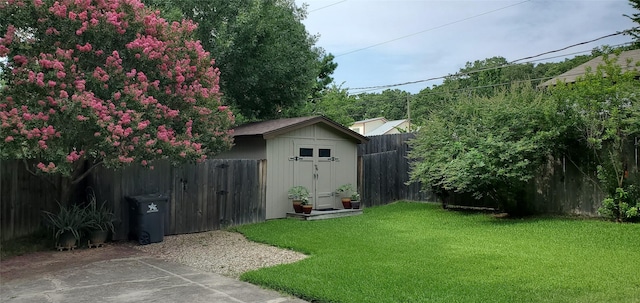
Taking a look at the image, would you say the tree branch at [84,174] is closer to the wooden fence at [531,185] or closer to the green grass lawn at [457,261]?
the green grass lawn at [457,261]

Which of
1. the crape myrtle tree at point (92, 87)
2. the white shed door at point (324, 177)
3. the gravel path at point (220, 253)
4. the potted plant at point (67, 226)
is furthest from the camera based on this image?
the white shed door at point (324, 177)

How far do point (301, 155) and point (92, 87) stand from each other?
17.9 feet

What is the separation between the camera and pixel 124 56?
7934 millimetres

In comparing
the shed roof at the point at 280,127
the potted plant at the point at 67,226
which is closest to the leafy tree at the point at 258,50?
the shed roof at the point at 280,127

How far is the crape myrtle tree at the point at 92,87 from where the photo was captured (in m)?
6.70

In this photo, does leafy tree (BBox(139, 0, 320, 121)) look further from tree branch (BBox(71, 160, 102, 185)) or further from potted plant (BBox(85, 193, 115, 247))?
potted plant (BBox(85, 193, 115, 247))

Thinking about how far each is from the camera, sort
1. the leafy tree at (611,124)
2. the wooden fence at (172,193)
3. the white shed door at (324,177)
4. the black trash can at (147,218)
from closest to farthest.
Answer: the wooden fence at (172,193)
the black trash can at (147,218)
the leafy tree at (611,124)
the white shed door at (324,177)

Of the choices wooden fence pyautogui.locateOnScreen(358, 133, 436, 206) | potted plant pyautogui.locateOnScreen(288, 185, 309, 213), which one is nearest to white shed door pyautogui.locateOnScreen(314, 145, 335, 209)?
potted plant pyautogui.locateOnScreen(288, 185, 309, 213)

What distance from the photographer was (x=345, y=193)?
12516 mm

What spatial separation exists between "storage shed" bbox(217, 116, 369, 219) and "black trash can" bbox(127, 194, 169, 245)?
297 cm

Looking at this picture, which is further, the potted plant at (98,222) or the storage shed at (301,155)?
the storage shed at (301,155)

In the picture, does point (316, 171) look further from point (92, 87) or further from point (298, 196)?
point (92, 87)

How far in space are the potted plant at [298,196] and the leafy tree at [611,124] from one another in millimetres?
5841

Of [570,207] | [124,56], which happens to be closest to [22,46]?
[124,56]
